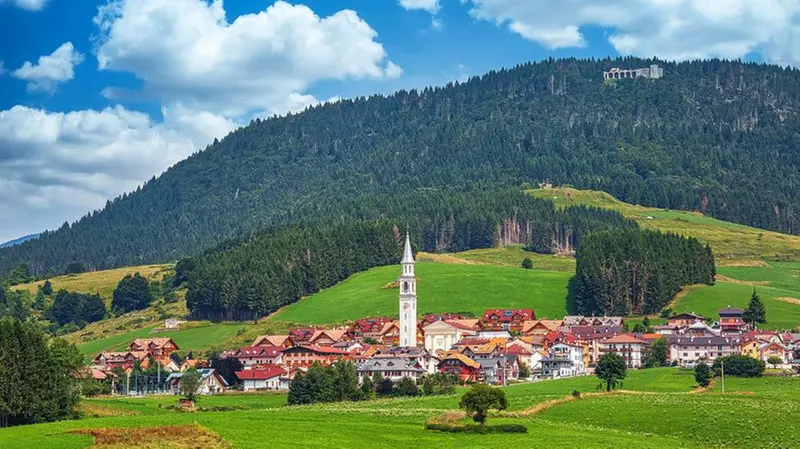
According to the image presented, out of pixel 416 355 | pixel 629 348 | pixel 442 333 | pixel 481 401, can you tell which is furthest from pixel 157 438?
pixel 442 333

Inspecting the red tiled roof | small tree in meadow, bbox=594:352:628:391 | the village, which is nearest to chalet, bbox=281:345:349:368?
the village

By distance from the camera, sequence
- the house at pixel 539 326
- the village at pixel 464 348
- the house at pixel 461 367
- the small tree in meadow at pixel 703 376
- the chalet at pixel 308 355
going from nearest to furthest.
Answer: the small tree in meadow at pixel 703 376 → the house at pixel 461 367 → the village at pixel 464 348 → the chalet at pixel 308 355 → the house at pixel 539 326

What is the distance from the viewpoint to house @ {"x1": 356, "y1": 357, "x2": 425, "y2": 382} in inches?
5413

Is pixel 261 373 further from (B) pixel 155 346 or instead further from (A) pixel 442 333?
(A) pixel 442 333

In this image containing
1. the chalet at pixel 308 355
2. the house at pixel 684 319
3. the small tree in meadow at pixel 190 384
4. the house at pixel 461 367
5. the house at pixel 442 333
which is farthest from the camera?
the house at pixel 684 319

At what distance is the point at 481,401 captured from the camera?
79.8m

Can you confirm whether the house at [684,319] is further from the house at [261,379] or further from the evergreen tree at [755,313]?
the house at [261,379]

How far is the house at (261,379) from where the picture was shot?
142 meters

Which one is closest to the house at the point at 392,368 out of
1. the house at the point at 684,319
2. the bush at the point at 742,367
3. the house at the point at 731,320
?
the bush at the point at 742,367

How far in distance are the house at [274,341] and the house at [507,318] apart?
99.2 feet

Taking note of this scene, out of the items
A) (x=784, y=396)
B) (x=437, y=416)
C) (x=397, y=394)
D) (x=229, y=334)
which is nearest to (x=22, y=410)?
(x=437, y=416)

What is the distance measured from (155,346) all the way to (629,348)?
67836 millimetres

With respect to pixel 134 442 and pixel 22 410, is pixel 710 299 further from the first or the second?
pixel 134 442

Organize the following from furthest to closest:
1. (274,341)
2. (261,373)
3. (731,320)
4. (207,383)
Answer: (731,320), (274,341), (261,373), (207,383)
